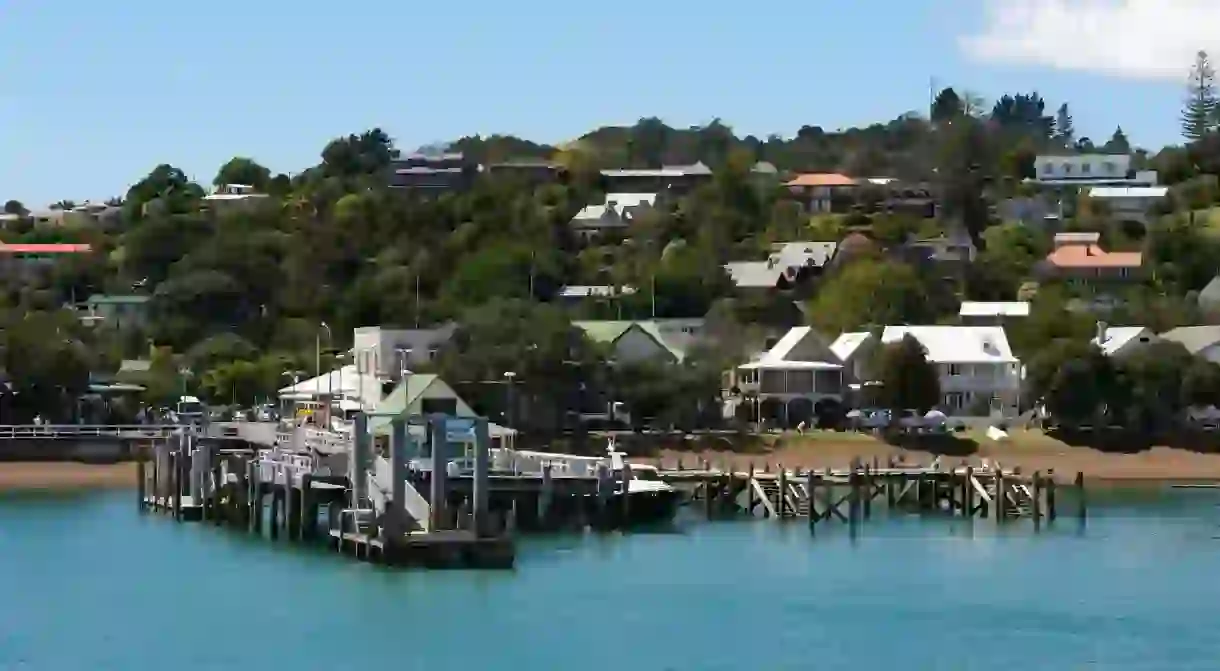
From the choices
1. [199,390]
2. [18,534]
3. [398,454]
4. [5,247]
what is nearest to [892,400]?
[199,390]

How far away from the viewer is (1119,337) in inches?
5089

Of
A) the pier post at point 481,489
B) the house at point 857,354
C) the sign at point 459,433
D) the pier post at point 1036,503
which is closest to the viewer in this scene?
the pier post at point 481,489

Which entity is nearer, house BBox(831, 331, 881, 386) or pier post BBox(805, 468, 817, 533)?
pier post BBox(805, 468, 817, 533)

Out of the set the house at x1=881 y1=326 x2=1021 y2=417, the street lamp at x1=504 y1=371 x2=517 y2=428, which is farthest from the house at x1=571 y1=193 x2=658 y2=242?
the street lamp at x1=504 y1=371 x2=517 y2=428

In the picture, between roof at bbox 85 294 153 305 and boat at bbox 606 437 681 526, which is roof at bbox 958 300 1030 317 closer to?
roof at bbox 85 294 153 305

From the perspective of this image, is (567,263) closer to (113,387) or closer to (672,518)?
(113,387)

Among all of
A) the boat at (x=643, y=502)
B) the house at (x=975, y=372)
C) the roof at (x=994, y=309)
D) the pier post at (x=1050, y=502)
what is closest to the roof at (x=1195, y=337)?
the house at (x=975, y=372)

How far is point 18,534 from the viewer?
81.1 metres

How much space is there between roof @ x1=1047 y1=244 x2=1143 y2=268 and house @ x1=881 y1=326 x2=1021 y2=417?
42190 millimetres

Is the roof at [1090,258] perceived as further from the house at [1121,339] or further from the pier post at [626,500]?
the pier post at [626,500]

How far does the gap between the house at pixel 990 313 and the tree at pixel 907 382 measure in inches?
813

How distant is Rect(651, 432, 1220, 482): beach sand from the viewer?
109375 millimetres

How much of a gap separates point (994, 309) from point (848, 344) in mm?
19624

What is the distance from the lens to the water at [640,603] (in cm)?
5522
